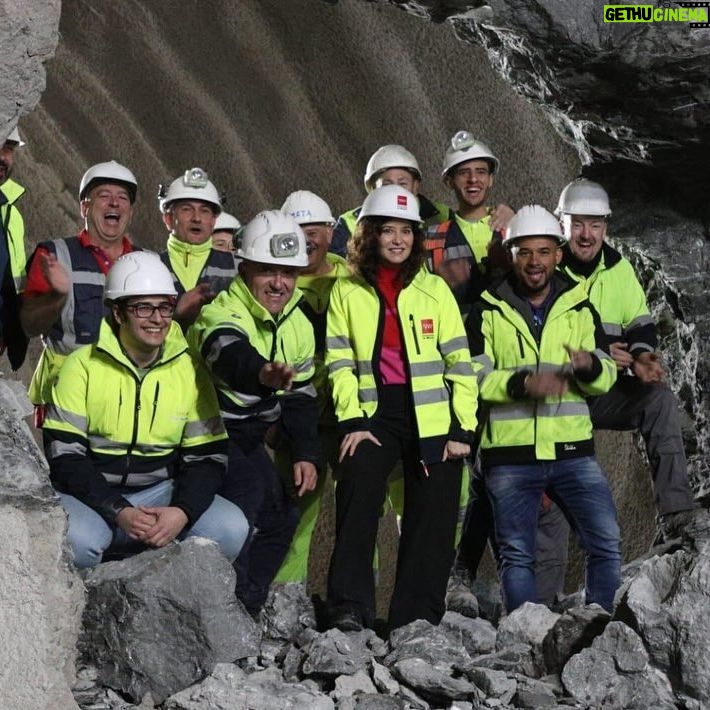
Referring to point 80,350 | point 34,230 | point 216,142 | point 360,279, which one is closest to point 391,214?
point 360,279

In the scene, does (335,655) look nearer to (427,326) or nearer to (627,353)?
(427,326)

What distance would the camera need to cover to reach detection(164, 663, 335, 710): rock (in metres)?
4.45

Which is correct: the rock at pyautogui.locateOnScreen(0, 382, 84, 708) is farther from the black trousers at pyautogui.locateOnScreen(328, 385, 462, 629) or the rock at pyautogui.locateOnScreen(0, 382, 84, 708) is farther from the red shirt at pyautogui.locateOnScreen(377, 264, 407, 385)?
the red shirt at pyautogui.locateOnScreen(377, 264, 407, 385)

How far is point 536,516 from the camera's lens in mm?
5637

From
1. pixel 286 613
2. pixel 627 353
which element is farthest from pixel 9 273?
pixel 627 353

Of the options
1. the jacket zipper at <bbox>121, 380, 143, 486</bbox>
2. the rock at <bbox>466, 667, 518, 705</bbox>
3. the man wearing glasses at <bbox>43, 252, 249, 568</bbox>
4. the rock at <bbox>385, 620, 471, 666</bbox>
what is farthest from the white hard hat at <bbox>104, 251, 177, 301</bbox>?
the rock at <bbox>466, 667, 518, 705</bbox>

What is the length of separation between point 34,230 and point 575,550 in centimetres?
592

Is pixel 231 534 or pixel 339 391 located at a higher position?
pixel 339 391

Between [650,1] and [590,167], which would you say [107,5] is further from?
[650,1]

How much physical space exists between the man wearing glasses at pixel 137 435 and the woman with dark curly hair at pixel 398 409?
0.47m

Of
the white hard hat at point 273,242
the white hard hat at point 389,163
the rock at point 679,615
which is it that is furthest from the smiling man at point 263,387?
the rock at point 679,615

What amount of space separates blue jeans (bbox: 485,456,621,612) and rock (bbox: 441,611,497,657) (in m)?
0.18

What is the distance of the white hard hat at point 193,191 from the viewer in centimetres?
646

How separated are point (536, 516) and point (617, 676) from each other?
1056 millimetres
